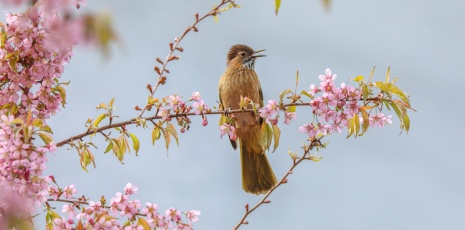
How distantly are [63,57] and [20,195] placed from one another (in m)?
0.95

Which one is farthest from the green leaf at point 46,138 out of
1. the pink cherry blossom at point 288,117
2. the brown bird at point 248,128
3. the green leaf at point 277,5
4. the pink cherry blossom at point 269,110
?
the brown bird at point 248,128

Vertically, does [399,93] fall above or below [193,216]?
above

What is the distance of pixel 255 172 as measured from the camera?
6566mm

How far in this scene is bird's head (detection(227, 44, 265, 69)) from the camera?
23.7ft

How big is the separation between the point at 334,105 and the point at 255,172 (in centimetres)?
278

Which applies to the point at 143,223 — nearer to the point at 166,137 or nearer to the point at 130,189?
the point at 130,189

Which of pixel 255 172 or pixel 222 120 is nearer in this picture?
pixel 222 120

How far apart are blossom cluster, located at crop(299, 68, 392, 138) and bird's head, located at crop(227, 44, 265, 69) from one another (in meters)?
3.24

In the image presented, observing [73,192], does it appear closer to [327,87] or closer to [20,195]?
[20,195]

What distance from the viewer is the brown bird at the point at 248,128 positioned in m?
6.49

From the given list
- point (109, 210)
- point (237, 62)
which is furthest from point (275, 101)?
point (237, 62)

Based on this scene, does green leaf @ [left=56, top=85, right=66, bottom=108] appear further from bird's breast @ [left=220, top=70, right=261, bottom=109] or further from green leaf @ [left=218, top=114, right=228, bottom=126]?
bird's breast @ [left=220, top=70, right=261, bottom=109]

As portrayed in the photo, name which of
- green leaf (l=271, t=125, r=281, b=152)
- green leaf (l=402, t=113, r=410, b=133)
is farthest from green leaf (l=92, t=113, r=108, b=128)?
green leaf (l=402, t=113, r=410, b=133)

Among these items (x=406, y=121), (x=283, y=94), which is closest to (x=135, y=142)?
(x=283, y=94)
